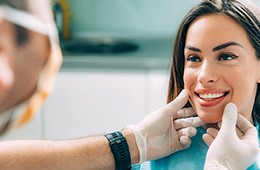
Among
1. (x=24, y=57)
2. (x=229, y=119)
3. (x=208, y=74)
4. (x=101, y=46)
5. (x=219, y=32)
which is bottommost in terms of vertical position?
(x=101, y=46)

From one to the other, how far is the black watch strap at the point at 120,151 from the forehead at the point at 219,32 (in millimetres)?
351

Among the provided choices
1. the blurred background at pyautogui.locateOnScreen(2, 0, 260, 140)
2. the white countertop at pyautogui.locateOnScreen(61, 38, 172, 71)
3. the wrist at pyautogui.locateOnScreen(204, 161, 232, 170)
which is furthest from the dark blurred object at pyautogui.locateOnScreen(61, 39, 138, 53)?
the wrist at pyautogui.locateOnScreen(204, 161, 232, 170)

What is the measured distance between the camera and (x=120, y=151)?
149 cm

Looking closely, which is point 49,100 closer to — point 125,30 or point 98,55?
point 98,55

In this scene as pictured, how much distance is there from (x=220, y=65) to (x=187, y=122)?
0.21 m

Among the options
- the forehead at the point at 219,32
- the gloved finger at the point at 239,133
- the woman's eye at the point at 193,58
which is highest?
the forehead at the point at 219,32

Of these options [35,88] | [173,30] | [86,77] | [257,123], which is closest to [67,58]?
[86,77]

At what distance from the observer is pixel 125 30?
10.8 ft

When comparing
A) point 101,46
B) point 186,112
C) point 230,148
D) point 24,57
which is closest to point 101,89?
point 101,46

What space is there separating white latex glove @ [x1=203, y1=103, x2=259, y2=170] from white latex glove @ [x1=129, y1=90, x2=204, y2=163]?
136mm

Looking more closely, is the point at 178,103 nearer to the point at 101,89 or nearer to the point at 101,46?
the point at 101,89

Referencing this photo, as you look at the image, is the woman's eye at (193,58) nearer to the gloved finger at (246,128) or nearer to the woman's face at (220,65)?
the woman's face at (220,65)

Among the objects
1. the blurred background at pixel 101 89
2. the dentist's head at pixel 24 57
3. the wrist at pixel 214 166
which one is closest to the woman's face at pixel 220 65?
the wrist at pixel 214 166

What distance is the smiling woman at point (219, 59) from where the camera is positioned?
139 cm
